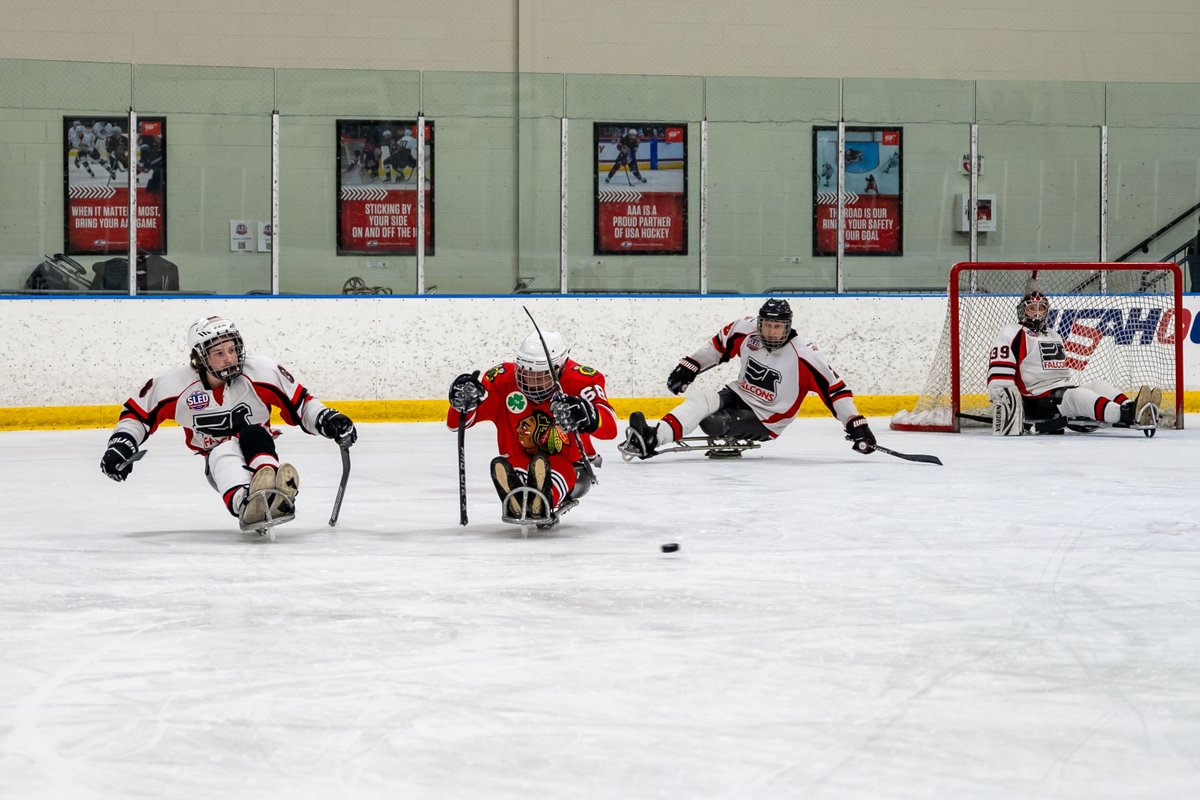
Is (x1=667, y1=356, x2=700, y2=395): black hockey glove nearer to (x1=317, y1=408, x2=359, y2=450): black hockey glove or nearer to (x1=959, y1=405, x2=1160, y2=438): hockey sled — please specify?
(x1=959, y1=405, x2=1160, y2=438): hockey sled

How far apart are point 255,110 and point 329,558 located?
6.56 metres

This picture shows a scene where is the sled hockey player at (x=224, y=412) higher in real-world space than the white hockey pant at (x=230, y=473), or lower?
higher

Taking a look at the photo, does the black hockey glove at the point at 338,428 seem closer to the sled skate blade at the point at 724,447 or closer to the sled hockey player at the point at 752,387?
the sled hockey player at the point at 752,387

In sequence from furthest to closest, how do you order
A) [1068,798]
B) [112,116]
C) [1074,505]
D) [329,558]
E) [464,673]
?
[112,116] < [1074,505] < [329,558] < [464,673] < [1068,798]

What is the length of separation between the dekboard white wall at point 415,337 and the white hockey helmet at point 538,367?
17.0 ft

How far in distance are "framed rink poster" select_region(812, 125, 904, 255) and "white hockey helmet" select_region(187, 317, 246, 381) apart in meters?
6.68

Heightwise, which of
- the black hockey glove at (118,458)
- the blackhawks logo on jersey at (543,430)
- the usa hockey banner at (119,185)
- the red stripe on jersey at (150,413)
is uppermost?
the usa hockey banner at (119,185)

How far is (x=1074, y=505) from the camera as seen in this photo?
571 centimetres

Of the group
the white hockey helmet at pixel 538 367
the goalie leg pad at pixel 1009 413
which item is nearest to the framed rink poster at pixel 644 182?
the goalie leg pad at pixel 1009 413

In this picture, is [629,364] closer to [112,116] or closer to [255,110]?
[255,110]

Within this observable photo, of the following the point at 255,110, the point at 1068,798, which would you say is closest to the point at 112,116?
the point at 255,110

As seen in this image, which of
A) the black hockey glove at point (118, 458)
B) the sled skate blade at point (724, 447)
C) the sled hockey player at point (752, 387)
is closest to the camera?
the black hockey glove at point (118, 458)

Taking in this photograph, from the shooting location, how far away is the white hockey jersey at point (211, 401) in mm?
5066

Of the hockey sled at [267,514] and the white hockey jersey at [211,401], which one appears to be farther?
the white hockey jersey at [211,401]
